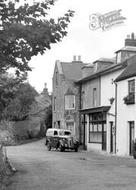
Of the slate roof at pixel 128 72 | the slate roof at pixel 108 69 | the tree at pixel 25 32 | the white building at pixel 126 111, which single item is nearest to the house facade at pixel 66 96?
the slate roof at pixel 108 69

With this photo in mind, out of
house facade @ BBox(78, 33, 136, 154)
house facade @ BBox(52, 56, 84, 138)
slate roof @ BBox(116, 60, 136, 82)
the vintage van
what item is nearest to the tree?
slate roof @ BBox(116, 60, 136, 82)

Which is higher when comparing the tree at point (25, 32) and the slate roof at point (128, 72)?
the slate roof at point (128, 72)

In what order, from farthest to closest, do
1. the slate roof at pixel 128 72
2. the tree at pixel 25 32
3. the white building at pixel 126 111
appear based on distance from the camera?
1. the slate roof at pixel 128 72
2. the white building at pixel 126 111
3. the tree at pixel 25 32

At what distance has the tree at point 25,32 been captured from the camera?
7637mm

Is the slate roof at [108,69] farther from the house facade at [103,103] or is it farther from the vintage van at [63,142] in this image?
the vintage van at [63,142]

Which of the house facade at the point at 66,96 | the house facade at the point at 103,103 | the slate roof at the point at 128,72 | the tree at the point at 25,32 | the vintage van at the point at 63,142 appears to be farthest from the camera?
the house facade at the point at 66,96

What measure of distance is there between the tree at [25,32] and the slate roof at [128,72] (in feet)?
76.8

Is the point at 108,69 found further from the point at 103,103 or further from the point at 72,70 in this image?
the point at 72,70

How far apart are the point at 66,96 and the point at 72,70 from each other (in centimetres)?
443

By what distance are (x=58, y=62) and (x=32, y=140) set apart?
11.5 meters

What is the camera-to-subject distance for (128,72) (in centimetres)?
3306

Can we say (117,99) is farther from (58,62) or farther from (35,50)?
(35,50)

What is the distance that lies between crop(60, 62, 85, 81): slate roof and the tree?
42234 mm

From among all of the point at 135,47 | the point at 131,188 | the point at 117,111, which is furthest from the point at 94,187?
the point at 135,47
